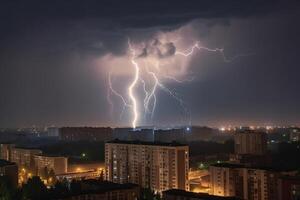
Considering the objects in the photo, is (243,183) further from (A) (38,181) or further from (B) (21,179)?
(B) (21,179)

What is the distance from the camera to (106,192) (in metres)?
7.57

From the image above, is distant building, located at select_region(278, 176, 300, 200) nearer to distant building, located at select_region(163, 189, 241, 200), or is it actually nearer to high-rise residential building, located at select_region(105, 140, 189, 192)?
distant building, located at select_region(163, 189, 241, 200)

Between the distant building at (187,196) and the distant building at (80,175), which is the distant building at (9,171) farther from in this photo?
the distant building at (187,196)

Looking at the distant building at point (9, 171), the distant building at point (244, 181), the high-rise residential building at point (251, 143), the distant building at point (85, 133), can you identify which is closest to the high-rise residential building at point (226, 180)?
the distant building at point (244, 181)

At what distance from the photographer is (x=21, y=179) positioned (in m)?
12.8

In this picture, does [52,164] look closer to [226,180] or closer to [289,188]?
[226,180]

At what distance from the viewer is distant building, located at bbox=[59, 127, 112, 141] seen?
2405cm

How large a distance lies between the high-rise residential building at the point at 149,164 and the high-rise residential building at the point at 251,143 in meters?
5.32

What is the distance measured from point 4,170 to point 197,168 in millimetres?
5209

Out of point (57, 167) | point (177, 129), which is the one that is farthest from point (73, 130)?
point (57, 167)

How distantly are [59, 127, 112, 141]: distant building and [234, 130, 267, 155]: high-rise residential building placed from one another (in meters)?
9.94

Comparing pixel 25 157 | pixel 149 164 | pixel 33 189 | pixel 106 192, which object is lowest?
pixel 25 157

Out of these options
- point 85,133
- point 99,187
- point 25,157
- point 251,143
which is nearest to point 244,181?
point 99,187

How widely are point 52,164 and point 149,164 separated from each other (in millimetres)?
4192
